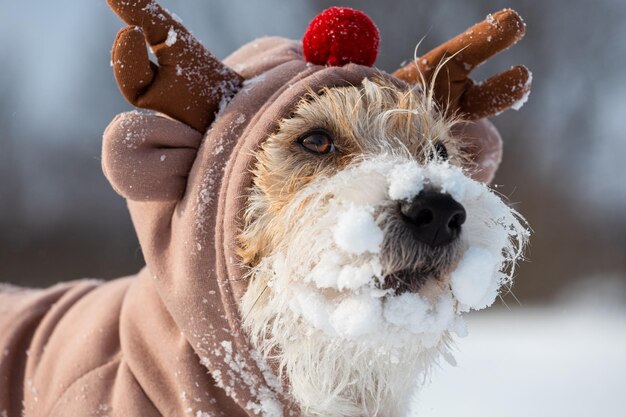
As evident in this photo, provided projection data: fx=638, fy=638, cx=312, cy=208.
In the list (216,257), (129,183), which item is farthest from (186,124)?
(216,257)

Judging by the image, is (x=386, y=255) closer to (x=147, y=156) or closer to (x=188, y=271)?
(x=188, y=271)

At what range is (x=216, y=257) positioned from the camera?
1718mm

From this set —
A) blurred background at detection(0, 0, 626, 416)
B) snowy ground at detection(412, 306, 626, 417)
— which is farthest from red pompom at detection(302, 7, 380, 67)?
blurred background at detection(0, 0, 626, 416)

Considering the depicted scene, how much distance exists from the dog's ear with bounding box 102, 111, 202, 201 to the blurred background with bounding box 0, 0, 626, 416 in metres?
4.91

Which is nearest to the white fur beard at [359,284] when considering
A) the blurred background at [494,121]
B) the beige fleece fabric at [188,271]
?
the beige fleece fabric at [188,271]

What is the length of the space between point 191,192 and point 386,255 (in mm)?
656

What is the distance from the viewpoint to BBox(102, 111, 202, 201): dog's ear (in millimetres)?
1687

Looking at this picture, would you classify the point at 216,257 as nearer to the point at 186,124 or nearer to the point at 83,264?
the point at 186,124

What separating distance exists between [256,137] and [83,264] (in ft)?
18.8

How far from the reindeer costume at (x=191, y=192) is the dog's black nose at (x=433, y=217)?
50cm

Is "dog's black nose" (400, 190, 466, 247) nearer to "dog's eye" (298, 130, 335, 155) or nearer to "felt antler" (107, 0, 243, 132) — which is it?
"dog's eye" (298, 130, 335, 155)

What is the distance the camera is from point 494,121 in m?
6.82

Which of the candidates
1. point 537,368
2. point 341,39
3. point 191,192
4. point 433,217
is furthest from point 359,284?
point 537,368

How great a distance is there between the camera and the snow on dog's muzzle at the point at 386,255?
1357 mm
